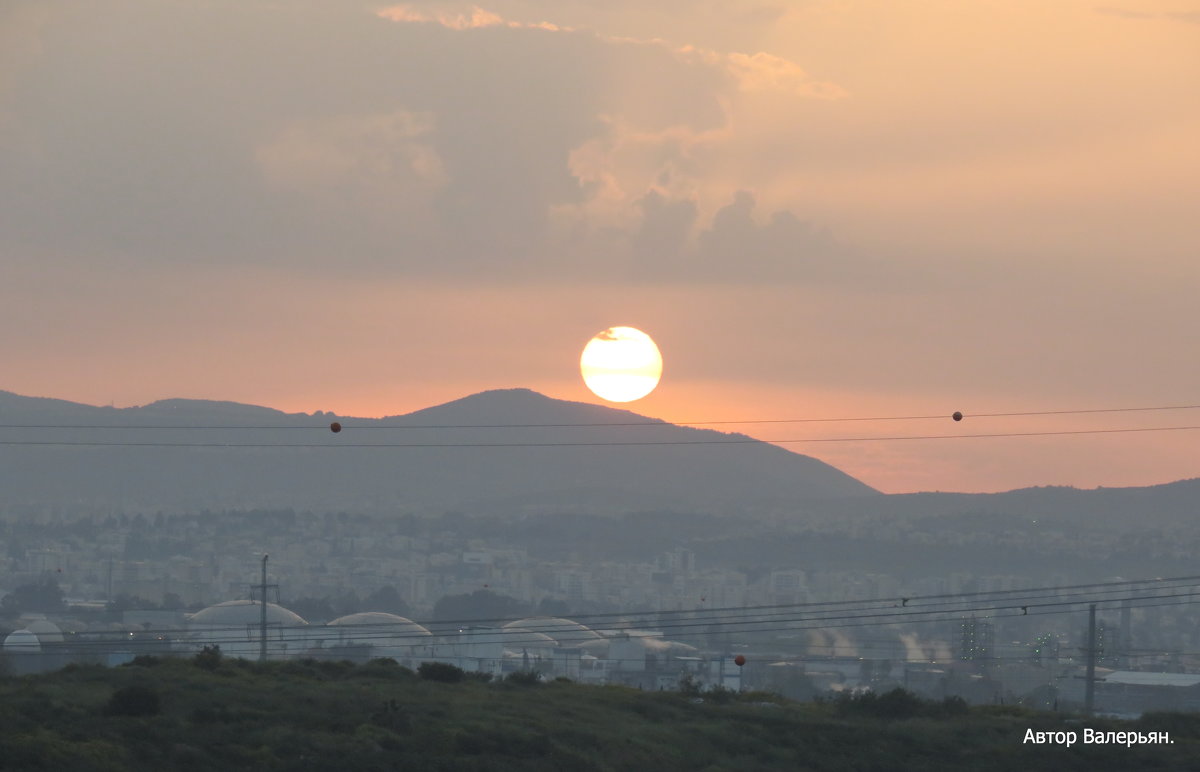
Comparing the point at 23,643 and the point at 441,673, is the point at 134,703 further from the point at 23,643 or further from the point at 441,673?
the point at 23,643

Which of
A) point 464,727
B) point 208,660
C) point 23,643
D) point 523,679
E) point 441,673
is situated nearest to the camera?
point 464,727

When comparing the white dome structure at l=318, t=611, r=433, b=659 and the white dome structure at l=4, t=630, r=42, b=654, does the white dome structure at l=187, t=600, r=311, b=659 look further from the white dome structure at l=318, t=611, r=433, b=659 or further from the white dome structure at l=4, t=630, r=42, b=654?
the white dome structure at l=4, t=630, r=42, b=654

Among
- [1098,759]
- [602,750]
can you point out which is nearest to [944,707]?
[1098,759]

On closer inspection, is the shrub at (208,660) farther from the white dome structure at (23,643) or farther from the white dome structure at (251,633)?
the white dome structure at (23,643)

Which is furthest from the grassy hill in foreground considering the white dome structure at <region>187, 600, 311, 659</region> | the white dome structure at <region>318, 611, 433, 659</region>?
the white dome structure at <region>318, 611, 433, 659</region>

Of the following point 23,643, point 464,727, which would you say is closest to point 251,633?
point 23,643
